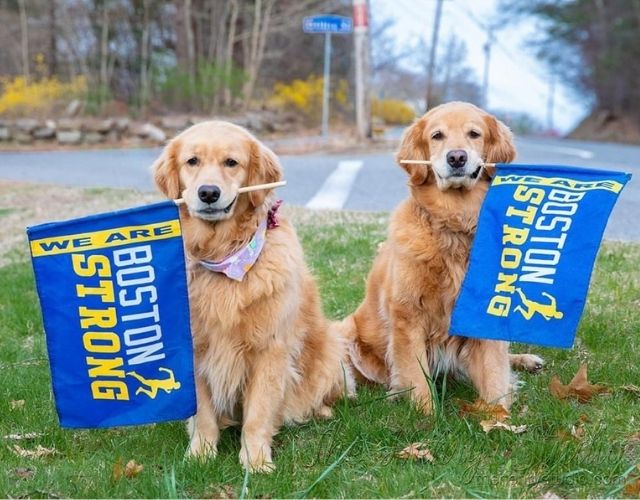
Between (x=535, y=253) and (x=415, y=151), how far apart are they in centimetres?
89

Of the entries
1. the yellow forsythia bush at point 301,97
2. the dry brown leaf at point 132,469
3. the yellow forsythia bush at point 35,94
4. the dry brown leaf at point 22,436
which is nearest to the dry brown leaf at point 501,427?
the dry brown leaf at point 132,469

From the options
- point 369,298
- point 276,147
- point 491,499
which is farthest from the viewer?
point 276,147

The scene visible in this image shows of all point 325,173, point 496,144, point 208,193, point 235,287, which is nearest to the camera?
point 208,193

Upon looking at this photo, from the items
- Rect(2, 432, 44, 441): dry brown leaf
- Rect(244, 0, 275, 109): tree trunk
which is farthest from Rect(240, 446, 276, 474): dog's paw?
Rect(244, 0, 275, 109): tree trunk

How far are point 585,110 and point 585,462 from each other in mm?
32864

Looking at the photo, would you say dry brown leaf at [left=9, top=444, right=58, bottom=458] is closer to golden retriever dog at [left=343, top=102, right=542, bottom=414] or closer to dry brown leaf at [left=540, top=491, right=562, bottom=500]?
golden retriever dog at [left=343, top=102, right=542, bottom=414]

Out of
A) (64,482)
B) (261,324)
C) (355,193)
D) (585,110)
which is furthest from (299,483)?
(585,110)

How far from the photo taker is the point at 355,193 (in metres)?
9.91

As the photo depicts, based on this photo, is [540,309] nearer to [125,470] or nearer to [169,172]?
[169,172]

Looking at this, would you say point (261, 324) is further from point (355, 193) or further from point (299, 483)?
point (355, 193)

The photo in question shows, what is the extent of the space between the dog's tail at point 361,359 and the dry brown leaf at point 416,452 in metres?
1.03

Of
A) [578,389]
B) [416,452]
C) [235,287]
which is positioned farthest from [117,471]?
[578,389]

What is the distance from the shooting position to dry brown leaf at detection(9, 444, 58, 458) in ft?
10.7

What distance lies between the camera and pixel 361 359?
4.29 metres
